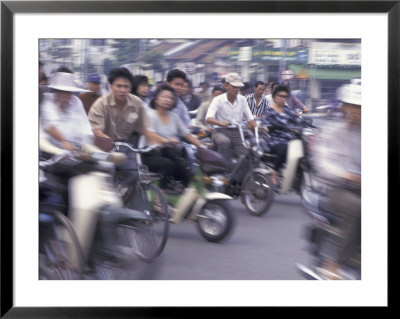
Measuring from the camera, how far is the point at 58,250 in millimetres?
5387

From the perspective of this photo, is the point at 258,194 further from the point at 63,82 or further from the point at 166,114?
the point at 63,82

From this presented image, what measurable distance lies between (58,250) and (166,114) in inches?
39.1

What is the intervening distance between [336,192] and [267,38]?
969 mm

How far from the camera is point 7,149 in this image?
5305 mm

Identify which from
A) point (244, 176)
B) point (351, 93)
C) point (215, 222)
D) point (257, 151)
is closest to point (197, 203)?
point (215, 222)

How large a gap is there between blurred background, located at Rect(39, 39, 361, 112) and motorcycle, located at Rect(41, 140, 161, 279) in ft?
1.52

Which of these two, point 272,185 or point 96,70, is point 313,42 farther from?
point 96,70

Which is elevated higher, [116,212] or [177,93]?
[177,93]

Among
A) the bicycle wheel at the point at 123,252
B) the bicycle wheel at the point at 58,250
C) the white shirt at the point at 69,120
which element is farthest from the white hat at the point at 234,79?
the bicycle wheel at the point at 58,250

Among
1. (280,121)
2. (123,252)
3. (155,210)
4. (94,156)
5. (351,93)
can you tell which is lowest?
(123,252)

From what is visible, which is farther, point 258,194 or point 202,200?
point 202,200

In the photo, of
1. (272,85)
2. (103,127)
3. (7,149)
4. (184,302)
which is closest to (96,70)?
(103,127)

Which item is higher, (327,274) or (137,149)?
(137,149)

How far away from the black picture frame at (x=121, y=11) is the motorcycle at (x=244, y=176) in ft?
2.05
